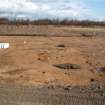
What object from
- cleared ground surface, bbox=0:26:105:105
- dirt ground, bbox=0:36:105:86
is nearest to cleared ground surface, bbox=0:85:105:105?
cleared ground surface, bbox=0:26:105:105

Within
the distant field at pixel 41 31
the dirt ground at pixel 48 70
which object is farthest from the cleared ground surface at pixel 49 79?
the distant field at pixel 41 31

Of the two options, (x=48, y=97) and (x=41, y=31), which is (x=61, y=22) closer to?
(x=41, y=31)

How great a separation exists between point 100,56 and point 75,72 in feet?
19.4

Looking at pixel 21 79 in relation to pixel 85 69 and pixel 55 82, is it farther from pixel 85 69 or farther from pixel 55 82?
pixel 85 69

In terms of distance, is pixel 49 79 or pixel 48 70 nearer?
pixel 49 79

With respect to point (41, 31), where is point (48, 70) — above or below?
above

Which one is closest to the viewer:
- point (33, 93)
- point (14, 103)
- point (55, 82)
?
point (14, 103)

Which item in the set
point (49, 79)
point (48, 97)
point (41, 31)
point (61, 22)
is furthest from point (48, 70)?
point (61, 22)

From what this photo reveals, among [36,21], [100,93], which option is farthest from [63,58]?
[36,21]

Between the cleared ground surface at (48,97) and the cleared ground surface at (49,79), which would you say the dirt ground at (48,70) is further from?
the cleared ground surface at (48,97)

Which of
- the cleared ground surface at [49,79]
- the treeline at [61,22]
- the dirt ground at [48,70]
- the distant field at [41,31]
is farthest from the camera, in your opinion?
the treeline at [61,22]

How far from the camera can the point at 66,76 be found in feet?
49.7

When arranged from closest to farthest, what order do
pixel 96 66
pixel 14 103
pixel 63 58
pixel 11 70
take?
1. pixel 14 103
2. pixel 11 70
3. pixel 96 66
4. pixel 63 58

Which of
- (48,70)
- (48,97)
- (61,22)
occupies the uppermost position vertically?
(48,97)
